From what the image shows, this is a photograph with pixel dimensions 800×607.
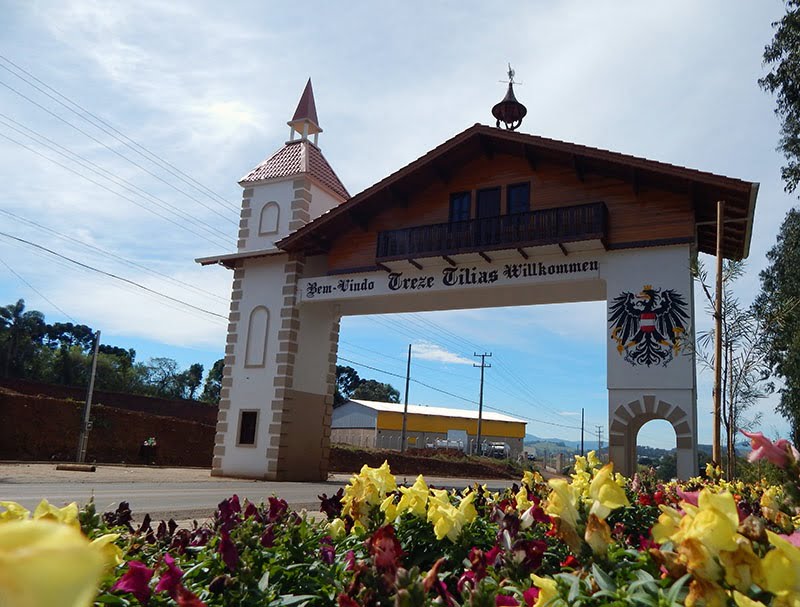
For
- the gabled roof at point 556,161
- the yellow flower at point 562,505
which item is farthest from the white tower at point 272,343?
the yellow flower at point 562,505

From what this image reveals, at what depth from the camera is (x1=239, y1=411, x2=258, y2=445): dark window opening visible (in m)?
18.7

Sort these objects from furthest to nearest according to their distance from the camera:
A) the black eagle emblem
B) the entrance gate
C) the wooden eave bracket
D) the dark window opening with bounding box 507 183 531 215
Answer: the dark window opening with bounding box 507 183 531 215, the wooden eave bracket, the entrance gate, the black eagle emblem

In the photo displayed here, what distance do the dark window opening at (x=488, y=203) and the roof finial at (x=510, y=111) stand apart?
2872mm

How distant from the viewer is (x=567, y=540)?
6.39ft

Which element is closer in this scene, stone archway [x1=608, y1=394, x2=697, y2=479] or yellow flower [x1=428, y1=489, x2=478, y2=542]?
yellow flower [x1=428, y1=489, x2=478, y2=542]

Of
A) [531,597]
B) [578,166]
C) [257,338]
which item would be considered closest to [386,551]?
[531,597]

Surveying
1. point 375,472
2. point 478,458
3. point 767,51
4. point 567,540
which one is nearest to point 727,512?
point 567,540

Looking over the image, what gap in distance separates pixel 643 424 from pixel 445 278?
5.72 metres

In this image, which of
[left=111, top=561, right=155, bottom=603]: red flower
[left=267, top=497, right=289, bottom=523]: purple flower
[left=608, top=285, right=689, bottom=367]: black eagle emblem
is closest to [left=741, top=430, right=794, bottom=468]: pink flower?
[left=111, top=561, right=155, bottom=603]: red flower

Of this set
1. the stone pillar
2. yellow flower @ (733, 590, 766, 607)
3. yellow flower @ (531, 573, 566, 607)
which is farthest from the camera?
the stone pillar

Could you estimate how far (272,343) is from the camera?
62.4ft

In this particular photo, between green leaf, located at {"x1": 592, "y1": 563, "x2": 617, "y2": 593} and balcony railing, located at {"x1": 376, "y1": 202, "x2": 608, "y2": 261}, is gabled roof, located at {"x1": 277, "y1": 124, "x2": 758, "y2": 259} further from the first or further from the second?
green leaf, located at {"x1": 592, "y1": 563, "x2": 617, "y2": 593}

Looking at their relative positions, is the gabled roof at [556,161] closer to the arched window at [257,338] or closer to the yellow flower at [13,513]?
the arched window at [257,338]

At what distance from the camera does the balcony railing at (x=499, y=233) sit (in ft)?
48.1
